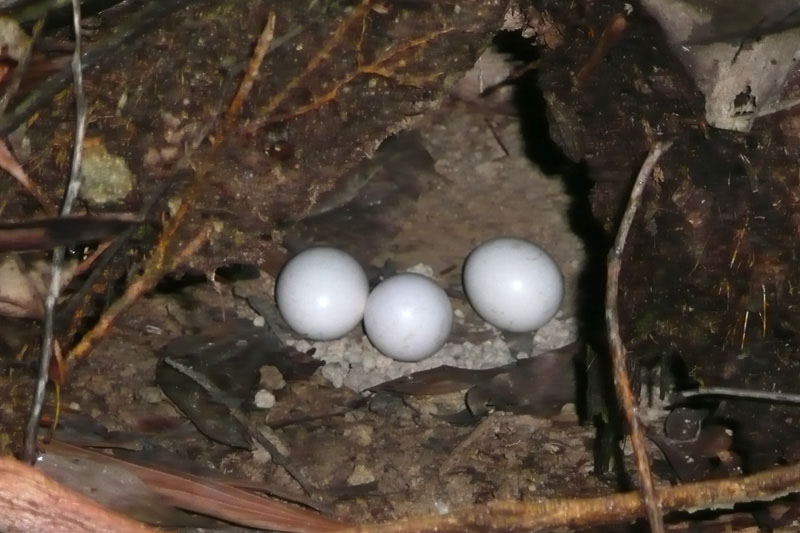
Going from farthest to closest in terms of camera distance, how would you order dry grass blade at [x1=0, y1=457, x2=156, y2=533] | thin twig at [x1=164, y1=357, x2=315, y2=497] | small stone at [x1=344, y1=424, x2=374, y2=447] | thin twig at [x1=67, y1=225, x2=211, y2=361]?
small stone at [x1=344, y1=424, x2=374, y2=447]
thin twig at [x1=164, y1=357, x2=315, y2=497]
thin twig at [x1=67, y1=225, x2=211, y2=361]
dry grass blade at [x1=0, y1=457, x2=156, y2=533]

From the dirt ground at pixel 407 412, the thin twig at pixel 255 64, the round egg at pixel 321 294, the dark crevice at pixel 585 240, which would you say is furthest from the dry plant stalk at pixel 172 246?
the dark crevice at pixel 585 240

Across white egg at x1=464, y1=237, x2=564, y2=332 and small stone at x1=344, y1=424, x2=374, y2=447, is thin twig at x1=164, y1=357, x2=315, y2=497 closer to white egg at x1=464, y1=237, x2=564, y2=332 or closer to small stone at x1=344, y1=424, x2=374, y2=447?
small stone at x1=344, y1=424, x2=374, y2=447

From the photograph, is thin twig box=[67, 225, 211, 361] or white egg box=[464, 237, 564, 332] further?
white egg box=[464, 237, 564, 332]

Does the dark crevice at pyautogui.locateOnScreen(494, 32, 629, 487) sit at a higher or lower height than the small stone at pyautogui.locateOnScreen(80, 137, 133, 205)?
lower

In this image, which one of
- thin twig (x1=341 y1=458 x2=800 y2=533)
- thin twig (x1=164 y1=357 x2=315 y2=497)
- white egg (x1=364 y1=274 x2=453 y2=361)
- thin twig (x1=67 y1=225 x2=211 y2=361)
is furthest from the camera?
white egg (x1=364 y1=274 x2=453 y2=361)

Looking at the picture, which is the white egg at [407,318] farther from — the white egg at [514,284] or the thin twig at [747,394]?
the thin twig at [747,394]

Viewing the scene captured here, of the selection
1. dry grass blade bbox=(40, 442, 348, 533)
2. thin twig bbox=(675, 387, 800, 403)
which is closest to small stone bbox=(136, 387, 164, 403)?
dry grass blade bbox=(40, 442, 348, 533)

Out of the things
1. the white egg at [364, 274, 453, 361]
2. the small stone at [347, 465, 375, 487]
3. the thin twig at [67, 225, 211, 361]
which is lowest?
the small stone at [347, 465, 375, 487]
